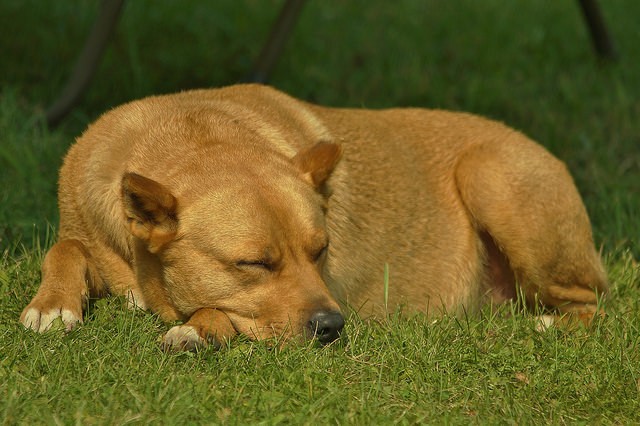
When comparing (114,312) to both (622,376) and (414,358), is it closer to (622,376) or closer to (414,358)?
(414,358)

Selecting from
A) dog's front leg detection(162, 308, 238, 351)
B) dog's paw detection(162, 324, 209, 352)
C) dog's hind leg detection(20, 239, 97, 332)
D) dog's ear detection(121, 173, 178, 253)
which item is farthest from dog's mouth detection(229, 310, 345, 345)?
dog's hind leg detection(20, 239, 97, 332)

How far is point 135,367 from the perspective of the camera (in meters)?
4.06

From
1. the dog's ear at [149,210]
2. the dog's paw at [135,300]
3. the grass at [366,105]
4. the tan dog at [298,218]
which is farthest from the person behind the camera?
the dog's paw at [135,300]

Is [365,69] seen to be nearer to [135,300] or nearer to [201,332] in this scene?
[135,300]

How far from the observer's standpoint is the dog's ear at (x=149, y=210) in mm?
4168

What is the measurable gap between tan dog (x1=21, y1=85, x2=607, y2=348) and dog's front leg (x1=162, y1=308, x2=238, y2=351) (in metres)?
0.01

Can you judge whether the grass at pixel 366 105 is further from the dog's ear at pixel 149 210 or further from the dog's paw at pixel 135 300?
the dog's ear at pixel 149 210

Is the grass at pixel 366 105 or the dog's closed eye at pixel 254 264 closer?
the grass at pixel 366 105

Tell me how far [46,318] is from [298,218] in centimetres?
121

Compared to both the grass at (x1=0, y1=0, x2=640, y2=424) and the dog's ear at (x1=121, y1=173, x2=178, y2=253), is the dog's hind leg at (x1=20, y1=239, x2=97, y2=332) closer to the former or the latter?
the grass at (x1=0, y1=0, x2=640, y2=424)

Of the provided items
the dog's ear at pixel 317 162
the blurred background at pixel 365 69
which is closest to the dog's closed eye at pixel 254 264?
the dog's ear at pixel 317 162

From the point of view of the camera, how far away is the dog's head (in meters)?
4.23

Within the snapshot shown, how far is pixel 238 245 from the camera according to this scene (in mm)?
4238

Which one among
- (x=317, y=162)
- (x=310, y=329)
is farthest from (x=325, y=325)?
(x=317, y=162)
